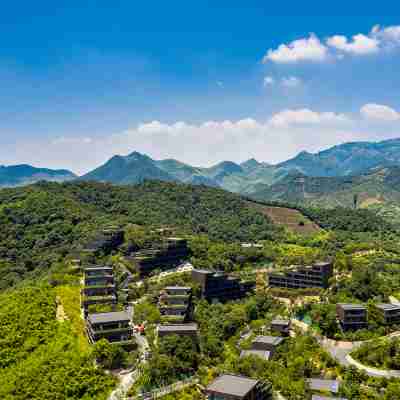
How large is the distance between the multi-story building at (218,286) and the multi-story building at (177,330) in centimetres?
1578

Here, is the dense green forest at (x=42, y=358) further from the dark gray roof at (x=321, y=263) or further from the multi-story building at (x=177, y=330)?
the dark gray roof at (x=321, y=263)

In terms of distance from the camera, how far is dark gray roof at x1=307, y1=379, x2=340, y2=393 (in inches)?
1961

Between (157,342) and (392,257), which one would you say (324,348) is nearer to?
(157,342)

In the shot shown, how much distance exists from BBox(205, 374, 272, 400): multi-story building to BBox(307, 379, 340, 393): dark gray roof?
19.0ft

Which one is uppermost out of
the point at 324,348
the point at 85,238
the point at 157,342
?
the point at 85,238

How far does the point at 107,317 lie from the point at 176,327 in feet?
28.2

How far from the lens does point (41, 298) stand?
66.9 m

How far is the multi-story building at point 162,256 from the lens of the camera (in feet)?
274

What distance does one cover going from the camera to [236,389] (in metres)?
44.1

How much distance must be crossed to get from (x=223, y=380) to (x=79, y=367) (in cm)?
1597

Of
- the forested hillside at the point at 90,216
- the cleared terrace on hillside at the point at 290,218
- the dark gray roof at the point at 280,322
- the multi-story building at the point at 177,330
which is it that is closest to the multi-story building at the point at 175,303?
the multi-story building at the point at 177,330

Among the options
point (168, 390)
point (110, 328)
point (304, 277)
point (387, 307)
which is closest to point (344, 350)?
point (387, 307)

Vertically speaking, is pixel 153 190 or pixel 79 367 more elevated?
pixel 153 190

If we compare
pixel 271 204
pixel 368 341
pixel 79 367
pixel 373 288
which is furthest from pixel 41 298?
pixel 271 204
